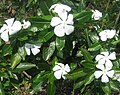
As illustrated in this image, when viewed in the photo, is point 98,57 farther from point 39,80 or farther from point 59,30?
point 39,80

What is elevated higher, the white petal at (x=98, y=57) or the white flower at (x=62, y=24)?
the white flower at (x=62, y=24)

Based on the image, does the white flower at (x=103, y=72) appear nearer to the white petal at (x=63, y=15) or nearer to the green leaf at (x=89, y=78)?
the green leaf at (x=89, y=78)

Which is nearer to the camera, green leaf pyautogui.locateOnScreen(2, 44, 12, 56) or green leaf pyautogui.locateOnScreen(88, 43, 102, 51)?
green leaf pyautogui.locateOnScreen(2, 44, 12, 56)

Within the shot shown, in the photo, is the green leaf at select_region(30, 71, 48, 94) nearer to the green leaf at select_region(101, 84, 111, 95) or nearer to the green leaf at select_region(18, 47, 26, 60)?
the green leaf at select_region(18, 47, 26, 60)

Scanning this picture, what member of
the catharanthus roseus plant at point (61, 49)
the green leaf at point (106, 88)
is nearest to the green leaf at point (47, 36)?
the catharanthus roseus plant at point (61, 49)

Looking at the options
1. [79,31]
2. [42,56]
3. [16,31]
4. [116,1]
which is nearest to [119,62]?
[79,31]

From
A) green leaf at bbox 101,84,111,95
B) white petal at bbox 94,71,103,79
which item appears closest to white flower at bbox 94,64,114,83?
white petal at bbox 94,71,103,79

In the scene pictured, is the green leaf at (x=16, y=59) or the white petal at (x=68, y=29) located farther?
the green leaf at (x=16, y=59)

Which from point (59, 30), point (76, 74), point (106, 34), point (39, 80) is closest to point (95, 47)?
point (106, 34)
